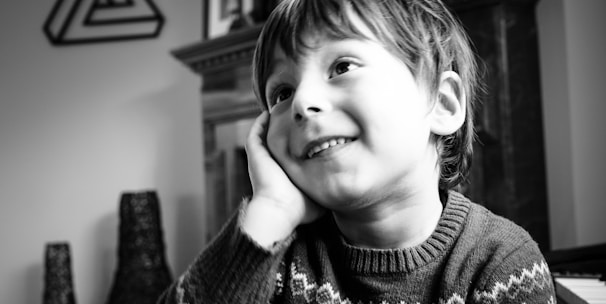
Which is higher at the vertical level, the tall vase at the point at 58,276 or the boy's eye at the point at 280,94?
the boy's eye at the point at 280,94

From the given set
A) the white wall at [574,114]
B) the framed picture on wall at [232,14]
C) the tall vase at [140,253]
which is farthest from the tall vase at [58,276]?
the white wall at [574,114]

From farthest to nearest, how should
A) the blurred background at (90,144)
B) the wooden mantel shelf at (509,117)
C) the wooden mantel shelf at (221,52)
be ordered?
the blurred background at (90,144) → the wooden mantel shelf at (221,52) → the wooden mantel shelf at (509,117)

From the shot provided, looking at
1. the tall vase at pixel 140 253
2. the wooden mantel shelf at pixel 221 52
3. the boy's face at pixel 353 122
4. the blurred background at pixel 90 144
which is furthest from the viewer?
the blurred background at pixel 90 144

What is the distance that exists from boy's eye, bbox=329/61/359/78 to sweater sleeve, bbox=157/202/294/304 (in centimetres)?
19

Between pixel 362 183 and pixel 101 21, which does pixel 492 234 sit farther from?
pixel 101 21

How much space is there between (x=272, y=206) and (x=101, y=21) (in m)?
2.41

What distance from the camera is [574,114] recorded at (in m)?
1.53

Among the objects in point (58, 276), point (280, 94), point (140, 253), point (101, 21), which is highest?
point (101, 21)

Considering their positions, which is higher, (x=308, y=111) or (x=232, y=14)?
(x=232, y=14)

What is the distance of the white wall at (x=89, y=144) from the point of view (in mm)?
2666

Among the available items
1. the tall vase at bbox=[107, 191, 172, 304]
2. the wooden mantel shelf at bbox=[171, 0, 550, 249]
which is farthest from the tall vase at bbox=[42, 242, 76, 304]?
the wooden mantel shelf at bbox=[171, 0, 550, 249]

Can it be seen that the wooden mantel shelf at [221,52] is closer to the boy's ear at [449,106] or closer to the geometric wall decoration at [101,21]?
the geometric wall decoration at [101,21]

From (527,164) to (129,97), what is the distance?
74.7 inches

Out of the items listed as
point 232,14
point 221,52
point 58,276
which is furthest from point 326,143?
point 58,276
